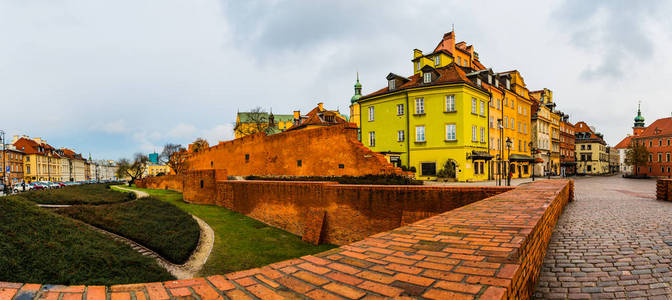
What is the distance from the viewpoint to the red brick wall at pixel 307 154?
17.5 m

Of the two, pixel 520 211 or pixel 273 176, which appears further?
pixel 273 176

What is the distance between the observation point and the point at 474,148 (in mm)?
28203

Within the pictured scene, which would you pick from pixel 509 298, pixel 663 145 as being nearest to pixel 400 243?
pixel 509 298

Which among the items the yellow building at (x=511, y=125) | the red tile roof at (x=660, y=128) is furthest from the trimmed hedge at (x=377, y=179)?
the red tile roof at (x=660, y=128)

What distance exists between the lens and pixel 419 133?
28.9m

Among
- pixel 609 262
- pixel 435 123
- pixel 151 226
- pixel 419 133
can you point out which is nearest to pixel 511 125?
pixel 435 123

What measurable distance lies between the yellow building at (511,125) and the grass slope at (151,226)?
27.5 metres

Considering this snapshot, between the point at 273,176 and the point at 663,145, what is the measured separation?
7288cm

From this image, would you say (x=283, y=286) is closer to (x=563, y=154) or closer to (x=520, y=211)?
(x=520, y=211)

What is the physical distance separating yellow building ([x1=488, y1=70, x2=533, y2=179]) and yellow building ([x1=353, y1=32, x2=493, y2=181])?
2.36 meters

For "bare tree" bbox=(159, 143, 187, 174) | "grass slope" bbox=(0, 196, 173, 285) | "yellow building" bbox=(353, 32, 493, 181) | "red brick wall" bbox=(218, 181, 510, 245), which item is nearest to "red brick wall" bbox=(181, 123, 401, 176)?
"red brick wall" bbox=(218, 181, 510, 245)

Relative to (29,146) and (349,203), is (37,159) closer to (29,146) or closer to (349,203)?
(29,146)

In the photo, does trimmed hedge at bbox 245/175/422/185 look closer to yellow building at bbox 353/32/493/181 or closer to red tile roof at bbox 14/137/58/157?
yellow building at bbox 353/32/493/181

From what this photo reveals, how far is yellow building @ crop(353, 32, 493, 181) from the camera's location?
89.1 ft
